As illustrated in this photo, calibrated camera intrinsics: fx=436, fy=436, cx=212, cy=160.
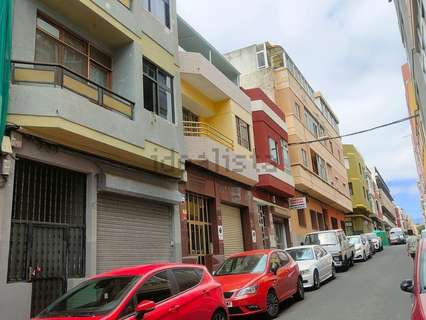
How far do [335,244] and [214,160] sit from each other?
7.79m

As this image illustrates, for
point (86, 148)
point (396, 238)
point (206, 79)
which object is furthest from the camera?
point (396, 238)

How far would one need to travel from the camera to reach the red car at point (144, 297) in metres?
5.89

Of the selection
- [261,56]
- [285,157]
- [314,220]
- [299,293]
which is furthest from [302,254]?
[314,220]

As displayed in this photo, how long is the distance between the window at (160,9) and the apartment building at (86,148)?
7 cm

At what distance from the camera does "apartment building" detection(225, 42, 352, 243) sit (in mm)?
29031

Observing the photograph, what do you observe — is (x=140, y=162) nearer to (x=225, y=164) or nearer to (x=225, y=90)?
(x=225, y=164)

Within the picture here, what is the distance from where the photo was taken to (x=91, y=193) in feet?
36.7

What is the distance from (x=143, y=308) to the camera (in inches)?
229

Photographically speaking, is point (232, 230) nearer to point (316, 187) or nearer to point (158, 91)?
point (158, 91)

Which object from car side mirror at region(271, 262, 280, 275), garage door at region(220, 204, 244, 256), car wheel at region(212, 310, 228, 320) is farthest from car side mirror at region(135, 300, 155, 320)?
garage door at region(220, 204, 244, 256)

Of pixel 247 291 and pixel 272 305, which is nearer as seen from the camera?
pixel 247 291

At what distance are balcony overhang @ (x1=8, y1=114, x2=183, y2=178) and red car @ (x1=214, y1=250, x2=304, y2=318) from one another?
3671mm

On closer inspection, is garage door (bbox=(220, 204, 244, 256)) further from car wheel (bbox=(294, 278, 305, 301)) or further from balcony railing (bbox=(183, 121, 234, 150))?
car wheel (bbox=(294, 278, 305, 301))

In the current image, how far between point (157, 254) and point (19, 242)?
5182 mm
